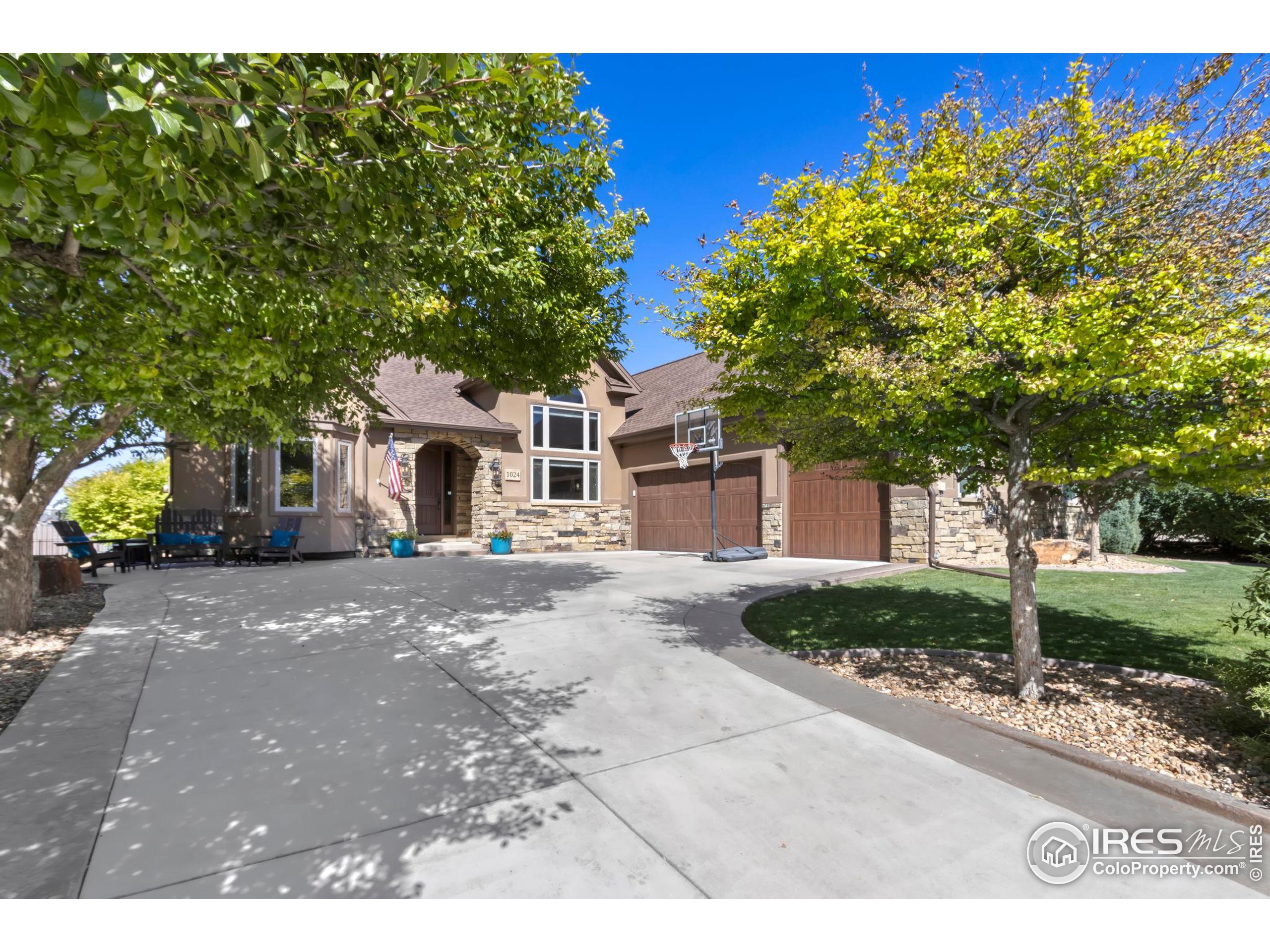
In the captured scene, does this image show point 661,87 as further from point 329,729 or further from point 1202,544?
point 1202,544

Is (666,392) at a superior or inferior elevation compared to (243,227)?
superior

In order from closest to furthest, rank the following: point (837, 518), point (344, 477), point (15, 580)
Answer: point (15, 580)
point (837, 518)
point (344, 477)

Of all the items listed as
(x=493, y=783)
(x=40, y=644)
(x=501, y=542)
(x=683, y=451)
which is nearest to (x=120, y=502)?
(x=501, y=542)

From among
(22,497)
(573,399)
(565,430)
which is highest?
(573,399)

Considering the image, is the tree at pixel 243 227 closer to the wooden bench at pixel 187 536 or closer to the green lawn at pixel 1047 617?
the green lawn at pixel 1047 617

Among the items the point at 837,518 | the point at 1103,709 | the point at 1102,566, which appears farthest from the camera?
the point at 837,518

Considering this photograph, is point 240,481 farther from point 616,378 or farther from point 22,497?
point 616,378

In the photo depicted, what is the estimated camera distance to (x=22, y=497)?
6691 mm

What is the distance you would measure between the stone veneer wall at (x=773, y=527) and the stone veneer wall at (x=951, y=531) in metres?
2.80

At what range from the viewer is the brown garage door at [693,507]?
52.4ft

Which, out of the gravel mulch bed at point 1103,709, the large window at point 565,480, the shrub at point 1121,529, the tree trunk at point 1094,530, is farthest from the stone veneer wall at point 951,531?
the large window at point 565,480

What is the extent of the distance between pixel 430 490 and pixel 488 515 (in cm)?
255

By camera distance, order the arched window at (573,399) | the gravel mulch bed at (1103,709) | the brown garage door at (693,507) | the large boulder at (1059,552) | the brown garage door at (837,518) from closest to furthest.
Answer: the gravel mulch bed at (1103,709)
the large boulder at (1059,552)
the brown garage door at (837,518)
the brown garage door at (693,507)
the arched window at (573,399)
